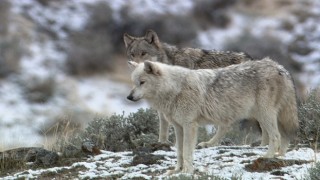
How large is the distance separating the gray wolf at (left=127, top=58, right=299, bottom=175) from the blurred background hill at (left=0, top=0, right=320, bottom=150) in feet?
28.4

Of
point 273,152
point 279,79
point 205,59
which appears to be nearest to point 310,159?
point 273,152

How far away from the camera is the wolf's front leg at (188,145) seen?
26.1 feet

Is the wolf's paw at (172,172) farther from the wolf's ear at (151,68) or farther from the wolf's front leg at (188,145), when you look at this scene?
the wolf's ear at (151,68)

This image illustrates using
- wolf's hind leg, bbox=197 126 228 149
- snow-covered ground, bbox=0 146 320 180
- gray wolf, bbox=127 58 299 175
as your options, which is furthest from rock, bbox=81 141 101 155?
gray wolf, bbox=127 58 299 175

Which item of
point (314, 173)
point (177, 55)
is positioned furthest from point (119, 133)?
point (314, 173)

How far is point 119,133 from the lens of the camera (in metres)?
11.0

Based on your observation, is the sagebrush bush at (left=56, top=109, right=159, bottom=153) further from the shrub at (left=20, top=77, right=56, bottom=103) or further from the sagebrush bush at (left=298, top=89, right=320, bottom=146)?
the shrub at (left=20, top=77, right=56, bottom=103)

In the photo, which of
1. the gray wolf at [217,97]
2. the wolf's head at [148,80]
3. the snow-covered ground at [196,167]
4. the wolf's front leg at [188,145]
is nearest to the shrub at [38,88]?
the snow-covered ground at [196,167]

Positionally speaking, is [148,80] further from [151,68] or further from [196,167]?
[196,167]

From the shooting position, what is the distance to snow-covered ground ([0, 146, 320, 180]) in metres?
7.95

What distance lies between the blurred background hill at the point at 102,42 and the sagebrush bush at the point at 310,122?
799 cm

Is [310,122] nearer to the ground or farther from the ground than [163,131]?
farther from the ground

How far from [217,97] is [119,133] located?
3.03 metres

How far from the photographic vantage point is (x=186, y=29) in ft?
90.1
